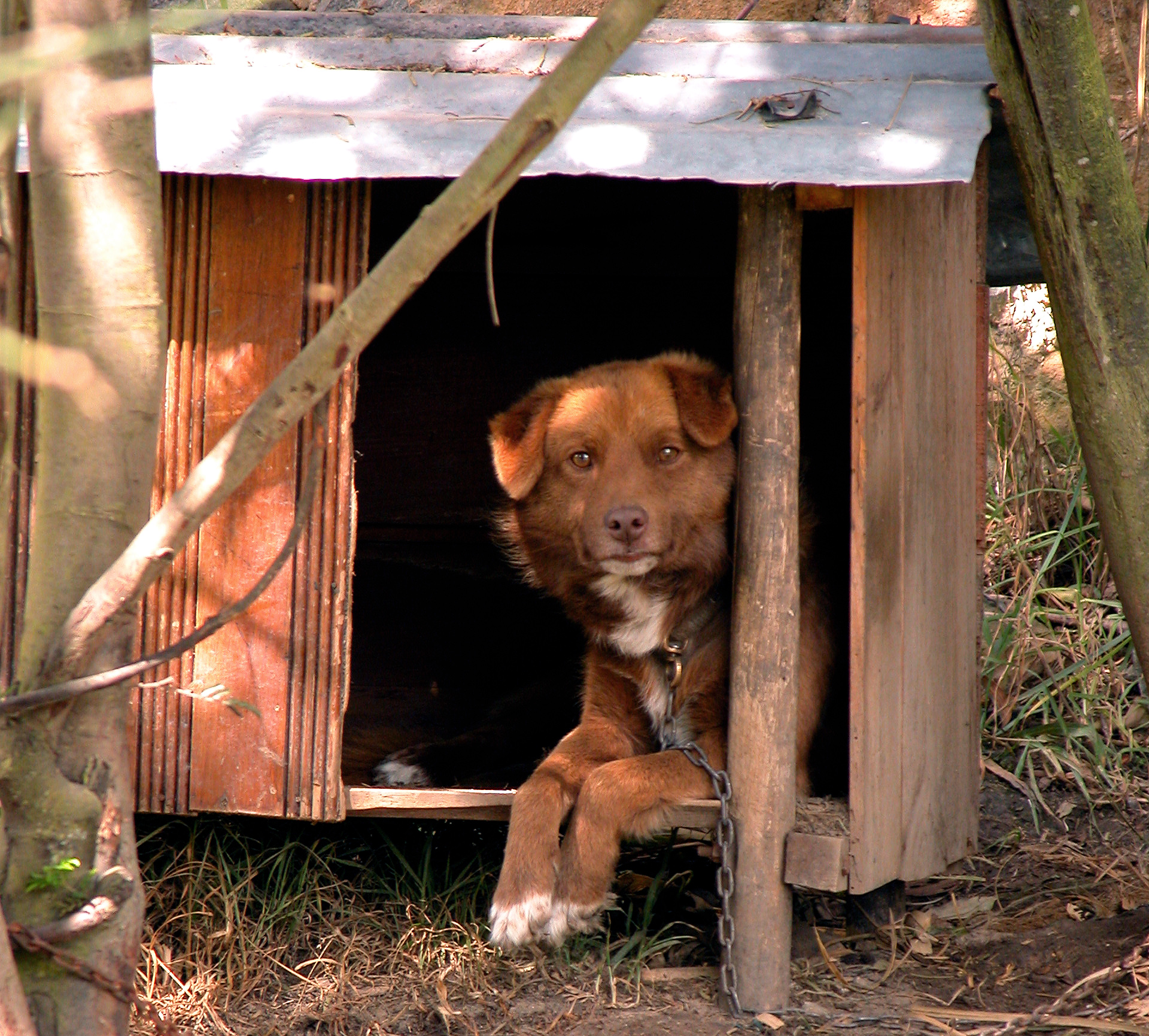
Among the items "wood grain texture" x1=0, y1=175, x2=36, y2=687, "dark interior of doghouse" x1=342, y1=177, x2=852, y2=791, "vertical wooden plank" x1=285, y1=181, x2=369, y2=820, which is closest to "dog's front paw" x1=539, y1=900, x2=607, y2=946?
"vertical wooden plank" x1=285, y1=181, x2=369, y2=820

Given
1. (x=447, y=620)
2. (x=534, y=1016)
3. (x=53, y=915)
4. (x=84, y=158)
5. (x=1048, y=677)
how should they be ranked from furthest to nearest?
(x=447, y=620) → (x=1048, y=677) → (x=534, y=1016) → (x=53, y=915) → (x=84, y=158)

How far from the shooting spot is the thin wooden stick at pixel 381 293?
1948 millimetres

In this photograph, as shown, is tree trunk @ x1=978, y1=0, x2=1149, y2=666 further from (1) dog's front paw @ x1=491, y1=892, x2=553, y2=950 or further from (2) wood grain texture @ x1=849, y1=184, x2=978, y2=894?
(1) dog's front paw @ x1=491, y1=892, x2=553, y2=950

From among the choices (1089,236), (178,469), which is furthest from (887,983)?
(178,469)

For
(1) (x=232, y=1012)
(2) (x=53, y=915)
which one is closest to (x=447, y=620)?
(1) (x=232, y=1012)

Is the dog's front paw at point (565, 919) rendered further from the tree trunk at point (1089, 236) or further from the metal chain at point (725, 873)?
the tree trunk at point (1089, 236)

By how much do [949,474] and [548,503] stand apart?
131 centimetres

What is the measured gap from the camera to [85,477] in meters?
2.36

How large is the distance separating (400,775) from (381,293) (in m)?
3.14

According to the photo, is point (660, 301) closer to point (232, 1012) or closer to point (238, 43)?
point (238, 43)

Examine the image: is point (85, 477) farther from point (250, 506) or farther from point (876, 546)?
point (876, 546)

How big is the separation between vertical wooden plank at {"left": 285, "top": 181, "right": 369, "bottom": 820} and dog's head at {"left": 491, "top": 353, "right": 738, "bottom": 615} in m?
0.81

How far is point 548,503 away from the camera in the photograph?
436 cm

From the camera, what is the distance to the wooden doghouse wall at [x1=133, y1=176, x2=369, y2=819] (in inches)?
143
